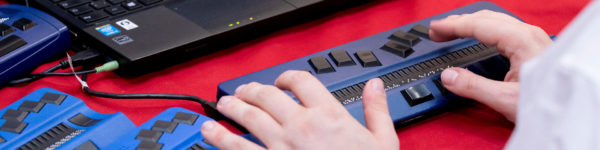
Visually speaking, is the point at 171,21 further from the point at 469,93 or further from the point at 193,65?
the point at 469,93

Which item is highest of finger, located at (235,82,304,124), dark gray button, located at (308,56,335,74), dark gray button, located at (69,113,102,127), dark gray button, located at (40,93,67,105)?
finger, located at (235,82,304,124)

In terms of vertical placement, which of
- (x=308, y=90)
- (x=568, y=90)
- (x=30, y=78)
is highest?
(x=568, y=90)

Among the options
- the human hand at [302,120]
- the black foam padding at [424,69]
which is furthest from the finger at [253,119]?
the black foam padding at [424,69]

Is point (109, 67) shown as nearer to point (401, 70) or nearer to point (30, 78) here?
point (30, 78)

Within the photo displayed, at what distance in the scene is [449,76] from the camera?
619 millimetres

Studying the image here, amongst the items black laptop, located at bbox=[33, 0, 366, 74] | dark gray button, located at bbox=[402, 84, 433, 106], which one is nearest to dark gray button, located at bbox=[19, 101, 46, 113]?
black laptop, located at bbox=[33, 0, 366, 74]

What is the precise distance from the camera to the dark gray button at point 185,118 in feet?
1.89

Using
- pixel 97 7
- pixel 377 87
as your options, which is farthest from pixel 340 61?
pixel 97 7

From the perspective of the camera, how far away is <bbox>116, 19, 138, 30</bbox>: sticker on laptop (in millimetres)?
730

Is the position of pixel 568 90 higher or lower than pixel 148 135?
higher

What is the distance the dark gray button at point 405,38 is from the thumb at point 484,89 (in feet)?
0.28

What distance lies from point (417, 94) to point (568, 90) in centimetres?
32

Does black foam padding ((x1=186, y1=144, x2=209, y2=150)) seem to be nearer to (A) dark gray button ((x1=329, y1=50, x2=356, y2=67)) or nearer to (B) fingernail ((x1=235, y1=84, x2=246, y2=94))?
(B) fingernail ((x1=235, y1=84, x2=246, y2=94))

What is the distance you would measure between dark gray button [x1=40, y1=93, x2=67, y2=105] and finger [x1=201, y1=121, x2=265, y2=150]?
163 millimetres
